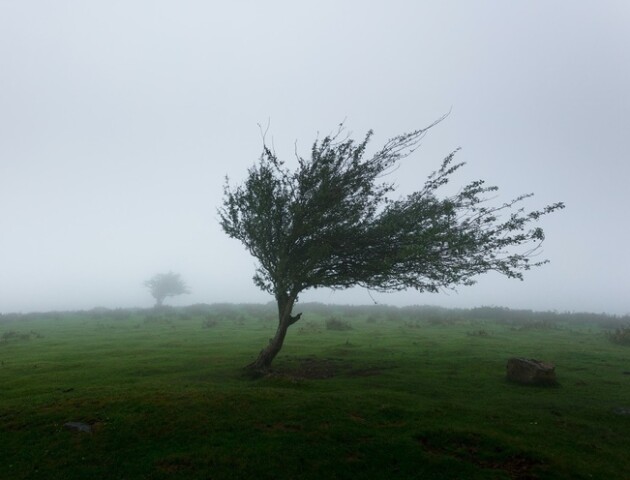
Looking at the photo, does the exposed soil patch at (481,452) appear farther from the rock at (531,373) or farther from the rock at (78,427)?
the rock at (78,427)

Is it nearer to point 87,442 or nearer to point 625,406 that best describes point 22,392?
point 87,442

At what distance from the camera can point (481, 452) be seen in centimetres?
1245

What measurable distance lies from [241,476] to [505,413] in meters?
11.1

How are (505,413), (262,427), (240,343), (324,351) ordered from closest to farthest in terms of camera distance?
(262,427)
(505,413)
(324,351)
(240,343)

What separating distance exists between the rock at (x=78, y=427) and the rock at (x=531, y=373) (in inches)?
783

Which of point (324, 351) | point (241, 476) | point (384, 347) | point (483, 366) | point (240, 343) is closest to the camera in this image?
point (241, 476)

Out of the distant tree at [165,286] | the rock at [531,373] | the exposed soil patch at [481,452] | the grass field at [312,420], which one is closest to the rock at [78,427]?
the grass field at [312,420]

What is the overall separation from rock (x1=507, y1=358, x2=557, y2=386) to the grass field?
2.13 feet

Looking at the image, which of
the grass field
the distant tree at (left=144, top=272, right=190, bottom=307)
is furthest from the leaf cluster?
the grass field

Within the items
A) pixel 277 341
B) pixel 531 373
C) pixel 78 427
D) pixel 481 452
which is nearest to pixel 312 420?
pixel 481 452

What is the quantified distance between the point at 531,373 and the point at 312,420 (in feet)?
42.6

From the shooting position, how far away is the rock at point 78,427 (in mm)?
14087

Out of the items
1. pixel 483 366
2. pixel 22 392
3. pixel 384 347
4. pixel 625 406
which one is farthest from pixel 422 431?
pixel 384 347

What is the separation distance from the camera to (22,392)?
19.5m
